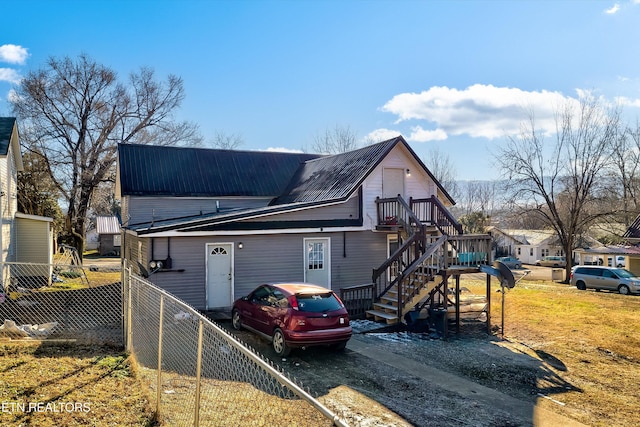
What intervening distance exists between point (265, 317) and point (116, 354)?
3400 mm

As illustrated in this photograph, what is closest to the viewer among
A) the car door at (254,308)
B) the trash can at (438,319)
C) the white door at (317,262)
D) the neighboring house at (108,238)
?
the car door at (254,308)

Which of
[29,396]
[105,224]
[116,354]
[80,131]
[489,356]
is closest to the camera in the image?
[29,396]

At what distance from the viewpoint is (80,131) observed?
31.7 m

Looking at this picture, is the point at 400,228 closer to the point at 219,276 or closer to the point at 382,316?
the point at 382,316

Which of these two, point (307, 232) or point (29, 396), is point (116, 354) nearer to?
point (29, 396)

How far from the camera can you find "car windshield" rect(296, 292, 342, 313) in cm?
988

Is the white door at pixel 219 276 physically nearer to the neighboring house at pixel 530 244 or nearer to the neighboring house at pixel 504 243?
the neighboring house at pixel 530 244

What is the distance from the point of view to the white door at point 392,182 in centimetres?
1805

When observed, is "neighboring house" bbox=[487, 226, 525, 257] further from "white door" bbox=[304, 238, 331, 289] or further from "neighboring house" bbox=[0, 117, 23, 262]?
"neighboring house" bbox=[0, 117, 23, 262]

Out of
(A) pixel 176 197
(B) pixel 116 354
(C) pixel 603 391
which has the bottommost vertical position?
(C) pixel 603 391

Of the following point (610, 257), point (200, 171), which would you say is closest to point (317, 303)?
point (200, 171)

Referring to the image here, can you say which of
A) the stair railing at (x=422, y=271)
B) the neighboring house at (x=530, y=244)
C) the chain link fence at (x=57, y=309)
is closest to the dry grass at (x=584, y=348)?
the stair railing at (x=422, y=271)

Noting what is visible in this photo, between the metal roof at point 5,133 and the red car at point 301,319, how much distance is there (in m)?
12.7

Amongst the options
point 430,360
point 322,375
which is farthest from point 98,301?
point 430,360
